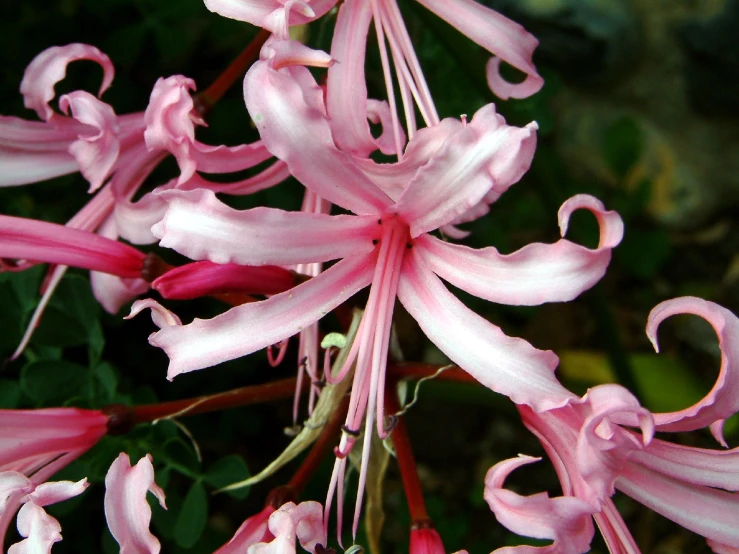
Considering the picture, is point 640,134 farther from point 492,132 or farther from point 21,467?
point 21,467

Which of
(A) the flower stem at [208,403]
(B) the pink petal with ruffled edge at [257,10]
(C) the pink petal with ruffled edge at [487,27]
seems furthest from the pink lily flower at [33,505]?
(C) the pink petal with ruffled edge at [487,27]

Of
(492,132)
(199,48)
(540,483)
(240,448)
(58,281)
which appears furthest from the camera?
(540,483)

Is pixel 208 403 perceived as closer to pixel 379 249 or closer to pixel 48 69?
pixel 379 249

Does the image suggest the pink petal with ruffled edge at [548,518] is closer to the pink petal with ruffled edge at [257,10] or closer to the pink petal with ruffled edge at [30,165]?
the pink petal with ruffled edge at [257,10]

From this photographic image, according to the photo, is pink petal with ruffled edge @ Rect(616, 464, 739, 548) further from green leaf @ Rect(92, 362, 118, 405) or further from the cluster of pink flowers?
green leaf @ Rect(92, 362, 118, 405)

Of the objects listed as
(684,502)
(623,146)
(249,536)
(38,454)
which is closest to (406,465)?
(249,536)

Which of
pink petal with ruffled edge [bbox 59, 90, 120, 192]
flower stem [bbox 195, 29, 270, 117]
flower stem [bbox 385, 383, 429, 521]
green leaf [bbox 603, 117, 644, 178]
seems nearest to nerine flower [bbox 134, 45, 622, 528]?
flower stem [bbox 385, 383, 429, 521]

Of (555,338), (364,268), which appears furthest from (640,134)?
(364,268)
